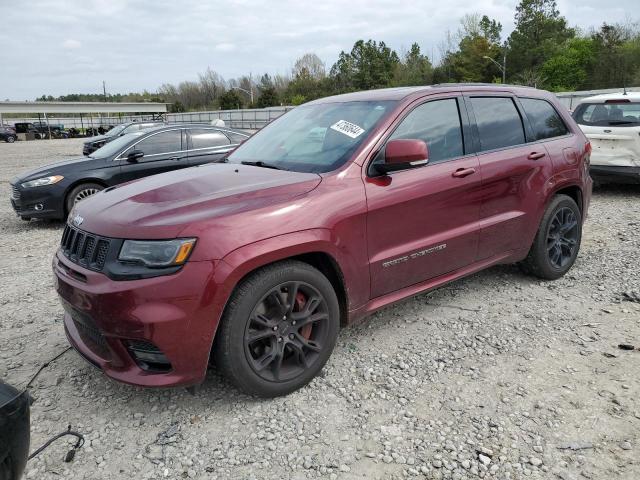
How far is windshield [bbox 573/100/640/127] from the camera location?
808 centimetres

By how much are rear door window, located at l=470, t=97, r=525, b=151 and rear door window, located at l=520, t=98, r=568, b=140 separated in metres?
0.18

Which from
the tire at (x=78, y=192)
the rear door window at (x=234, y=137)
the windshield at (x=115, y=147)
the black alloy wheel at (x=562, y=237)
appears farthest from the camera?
the rear door window at (x=234, y=137)

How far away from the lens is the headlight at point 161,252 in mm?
2506

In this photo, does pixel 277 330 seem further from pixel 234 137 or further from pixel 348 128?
pixel 234 137

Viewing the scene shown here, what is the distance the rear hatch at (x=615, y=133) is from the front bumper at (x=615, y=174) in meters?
0.06

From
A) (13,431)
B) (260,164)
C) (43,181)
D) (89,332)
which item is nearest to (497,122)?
(260,164)

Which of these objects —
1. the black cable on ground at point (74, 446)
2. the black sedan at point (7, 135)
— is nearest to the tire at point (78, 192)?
the black cable on ground at point (74, 446)

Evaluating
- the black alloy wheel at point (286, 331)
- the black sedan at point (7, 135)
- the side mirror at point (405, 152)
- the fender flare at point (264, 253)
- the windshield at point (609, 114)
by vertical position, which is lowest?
the black alloy wheel at point (286, 331)

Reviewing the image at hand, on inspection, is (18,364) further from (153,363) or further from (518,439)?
(518,439)

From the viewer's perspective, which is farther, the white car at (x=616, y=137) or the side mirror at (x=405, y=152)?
the white car at (x=616, y=137)

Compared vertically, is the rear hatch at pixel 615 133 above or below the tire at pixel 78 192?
above

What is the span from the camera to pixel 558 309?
13.4ft

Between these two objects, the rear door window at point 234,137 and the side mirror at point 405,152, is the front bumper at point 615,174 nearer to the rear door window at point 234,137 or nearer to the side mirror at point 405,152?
the rear door window at point 234,137

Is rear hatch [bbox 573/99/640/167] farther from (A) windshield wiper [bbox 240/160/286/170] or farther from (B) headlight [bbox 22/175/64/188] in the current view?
(B) headlight [bbox 22/175/64/188]
